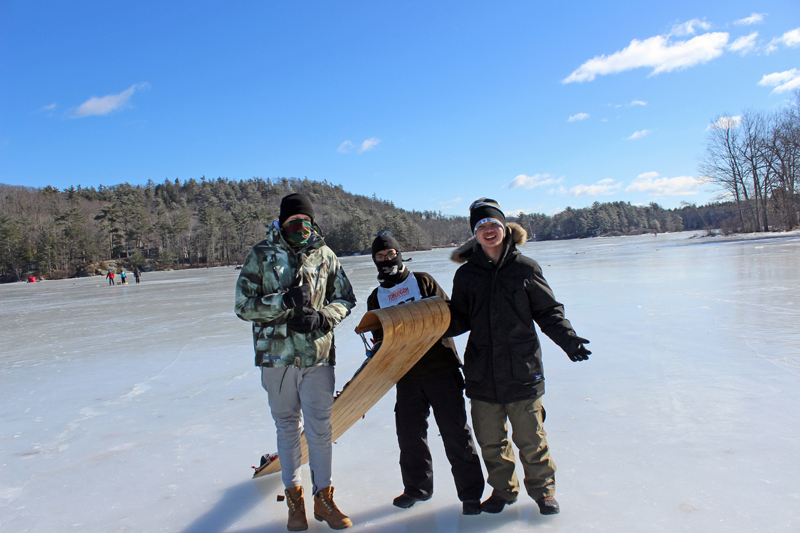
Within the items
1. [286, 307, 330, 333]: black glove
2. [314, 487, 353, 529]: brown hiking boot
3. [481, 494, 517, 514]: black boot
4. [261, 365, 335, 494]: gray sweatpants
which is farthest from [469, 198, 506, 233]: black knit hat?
[314, 487, 353, 529]: brown hiking boot

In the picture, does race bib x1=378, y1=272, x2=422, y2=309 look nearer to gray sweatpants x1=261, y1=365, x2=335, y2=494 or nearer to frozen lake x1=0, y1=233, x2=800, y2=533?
gray sweatpants x1=261, y1=365, x2=335, y2=494

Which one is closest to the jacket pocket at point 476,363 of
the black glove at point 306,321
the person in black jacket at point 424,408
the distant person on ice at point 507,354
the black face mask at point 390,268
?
the distant person on ice at point 507,354

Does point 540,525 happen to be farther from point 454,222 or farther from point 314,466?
point 454,222

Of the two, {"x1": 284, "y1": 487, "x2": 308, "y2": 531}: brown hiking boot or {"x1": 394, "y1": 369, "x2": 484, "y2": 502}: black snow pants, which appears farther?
{"x1": 394, "y1": 369, "x2": 484, "y2": 502}: black snow pants

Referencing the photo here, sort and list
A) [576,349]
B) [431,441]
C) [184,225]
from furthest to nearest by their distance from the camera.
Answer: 1. [184,225]
2. [431,441]
3. [576,349]

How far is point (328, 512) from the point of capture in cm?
194

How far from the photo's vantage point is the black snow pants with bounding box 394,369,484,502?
2100 mm

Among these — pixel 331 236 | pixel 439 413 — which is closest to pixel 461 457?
pixel 439 413

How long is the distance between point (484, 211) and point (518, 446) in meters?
1.12

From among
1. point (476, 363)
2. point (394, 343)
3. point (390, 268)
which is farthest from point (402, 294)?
point (476, 363)

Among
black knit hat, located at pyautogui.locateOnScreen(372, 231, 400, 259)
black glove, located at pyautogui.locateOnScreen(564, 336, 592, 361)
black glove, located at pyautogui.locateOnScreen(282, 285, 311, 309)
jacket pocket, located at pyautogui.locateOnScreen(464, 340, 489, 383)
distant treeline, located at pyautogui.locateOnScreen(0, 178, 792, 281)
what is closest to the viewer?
black glove, located at pyautogui.locateOnScreen(282, 285, 311, 309)

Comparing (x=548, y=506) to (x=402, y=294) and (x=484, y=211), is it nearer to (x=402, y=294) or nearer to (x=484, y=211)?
(x=402, y=294)

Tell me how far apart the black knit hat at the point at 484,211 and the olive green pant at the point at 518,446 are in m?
0.86

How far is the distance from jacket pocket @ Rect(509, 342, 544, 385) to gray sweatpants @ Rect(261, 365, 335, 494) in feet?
2.76
